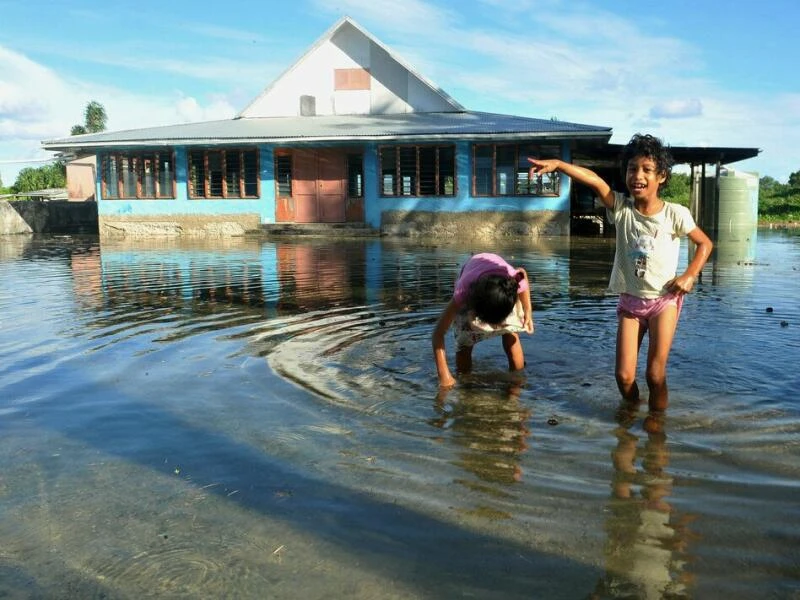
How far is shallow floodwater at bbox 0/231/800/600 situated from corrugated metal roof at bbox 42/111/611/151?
14770 millimetres

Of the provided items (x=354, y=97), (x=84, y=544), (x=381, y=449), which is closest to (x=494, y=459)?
(x=381, y=449)

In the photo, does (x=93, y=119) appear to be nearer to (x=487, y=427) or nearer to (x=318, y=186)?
(x=318, y=186)

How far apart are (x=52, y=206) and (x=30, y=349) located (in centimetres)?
2525

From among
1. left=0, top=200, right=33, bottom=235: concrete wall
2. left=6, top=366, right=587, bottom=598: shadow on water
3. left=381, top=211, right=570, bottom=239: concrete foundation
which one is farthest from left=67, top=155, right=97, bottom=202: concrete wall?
left=6, top=366, right=587, bottom=598: shadow on water

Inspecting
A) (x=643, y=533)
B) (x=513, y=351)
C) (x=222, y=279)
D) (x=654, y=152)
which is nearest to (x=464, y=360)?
(x=513, y=351)

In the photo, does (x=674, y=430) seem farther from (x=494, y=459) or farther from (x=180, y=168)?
(x=180, y=168)

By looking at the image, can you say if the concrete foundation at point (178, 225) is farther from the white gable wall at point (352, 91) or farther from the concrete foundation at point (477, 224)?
the white gable wall at point (352, 91)

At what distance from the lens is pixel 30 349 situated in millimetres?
5422

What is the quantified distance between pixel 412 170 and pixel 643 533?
21.1m

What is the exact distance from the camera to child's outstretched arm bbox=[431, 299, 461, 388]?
13.6 ft

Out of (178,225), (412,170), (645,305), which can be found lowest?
Answer: (645,305)

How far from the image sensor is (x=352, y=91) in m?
26.0

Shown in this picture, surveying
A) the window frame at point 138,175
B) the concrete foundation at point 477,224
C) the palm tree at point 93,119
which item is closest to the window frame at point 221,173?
the window frame at point 138,175

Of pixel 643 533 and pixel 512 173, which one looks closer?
pixel 643 533
